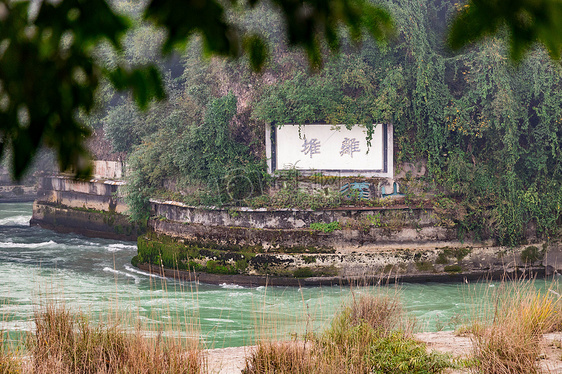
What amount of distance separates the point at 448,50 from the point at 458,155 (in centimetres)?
1159

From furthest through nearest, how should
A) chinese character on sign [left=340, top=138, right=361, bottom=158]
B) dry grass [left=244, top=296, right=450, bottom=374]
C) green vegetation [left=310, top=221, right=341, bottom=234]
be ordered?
chinese character on sign [left=340, top=138, right=361, bottom=158] → green vegetation [left=310, top=221, right=341, bottom=234] → dry grass [left=244, top=296, right=450, bottom=374]

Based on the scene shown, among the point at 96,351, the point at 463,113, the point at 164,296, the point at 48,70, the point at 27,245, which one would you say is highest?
the point at 463,113

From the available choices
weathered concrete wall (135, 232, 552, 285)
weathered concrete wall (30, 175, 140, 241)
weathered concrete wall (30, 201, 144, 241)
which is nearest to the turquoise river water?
weathered concrete wall (135, 232, 552, 285)

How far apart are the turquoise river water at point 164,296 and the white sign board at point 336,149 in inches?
103

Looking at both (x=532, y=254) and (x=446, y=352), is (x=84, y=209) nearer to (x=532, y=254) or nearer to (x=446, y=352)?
(x=532, y=254)

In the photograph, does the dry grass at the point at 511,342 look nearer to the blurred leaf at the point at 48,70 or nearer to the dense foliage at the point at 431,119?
the blurred leaf at the point at 48,70

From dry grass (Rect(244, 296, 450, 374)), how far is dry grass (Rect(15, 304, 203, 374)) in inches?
19.8

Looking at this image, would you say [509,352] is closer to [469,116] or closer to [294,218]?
[294,218]

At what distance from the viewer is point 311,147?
41.8ft

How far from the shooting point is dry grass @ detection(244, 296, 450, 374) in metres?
4.00

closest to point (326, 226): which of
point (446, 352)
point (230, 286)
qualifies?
point (230, 286)

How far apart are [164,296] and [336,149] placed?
478 cm

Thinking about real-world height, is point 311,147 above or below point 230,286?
above

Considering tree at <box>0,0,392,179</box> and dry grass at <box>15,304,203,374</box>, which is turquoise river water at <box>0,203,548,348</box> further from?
tree at <box>0,0,392,179</box>
